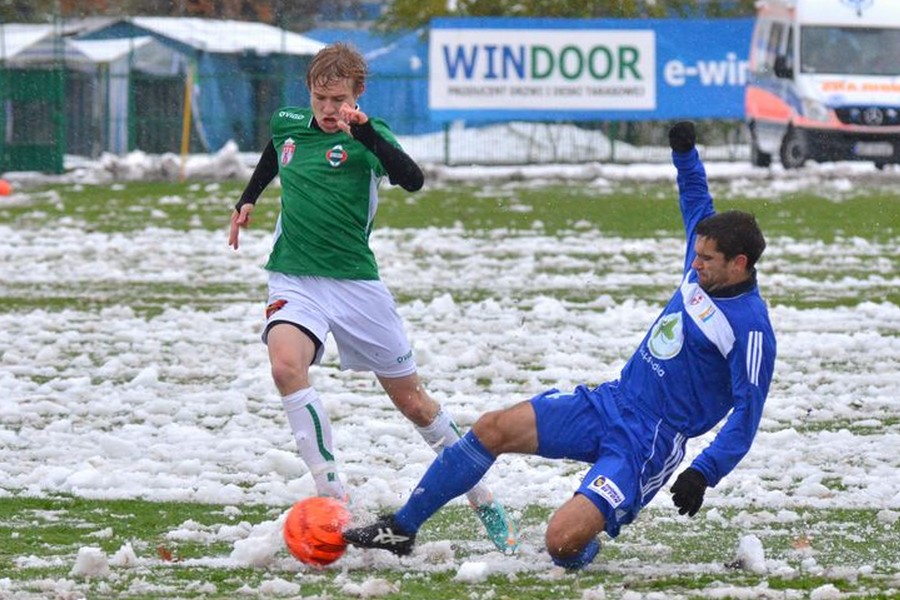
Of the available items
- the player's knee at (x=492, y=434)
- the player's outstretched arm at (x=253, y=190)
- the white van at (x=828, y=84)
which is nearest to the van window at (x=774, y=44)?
the white van at (x=828, y=84)

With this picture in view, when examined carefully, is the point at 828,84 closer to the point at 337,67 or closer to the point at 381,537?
the point at 337,67

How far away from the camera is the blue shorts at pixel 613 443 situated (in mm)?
6617

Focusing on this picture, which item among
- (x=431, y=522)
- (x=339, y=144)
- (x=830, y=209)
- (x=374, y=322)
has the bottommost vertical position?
(x=830, y=209)

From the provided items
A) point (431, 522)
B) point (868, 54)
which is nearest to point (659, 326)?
point (431, 522)

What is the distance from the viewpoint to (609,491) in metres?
6.55

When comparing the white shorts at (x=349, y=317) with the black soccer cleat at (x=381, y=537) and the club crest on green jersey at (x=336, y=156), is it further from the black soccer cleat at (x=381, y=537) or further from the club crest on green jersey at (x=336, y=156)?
the black soccer cleat at (x=381, y=537)

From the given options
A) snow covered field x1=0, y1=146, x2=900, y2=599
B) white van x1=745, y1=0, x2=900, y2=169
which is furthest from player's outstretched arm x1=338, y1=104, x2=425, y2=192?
white van x1=745, y1=0, x2=900, y2=169

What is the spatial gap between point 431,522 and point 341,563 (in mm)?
842

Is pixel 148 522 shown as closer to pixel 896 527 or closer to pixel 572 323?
pixel 896 527

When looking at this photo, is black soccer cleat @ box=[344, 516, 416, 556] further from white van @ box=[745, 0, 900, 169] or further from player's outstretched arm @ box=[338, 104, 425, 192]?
white van @ box=[745, 0, 900, 169]

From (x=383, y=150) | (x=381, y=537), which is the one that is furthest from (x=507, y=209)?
(x=381, y=537)

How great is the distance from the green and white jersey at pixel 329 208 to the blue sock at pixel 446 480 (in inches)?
38.6

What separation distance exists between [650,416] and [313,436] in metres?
1.26

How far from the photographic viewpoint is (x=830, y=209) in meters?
23.6
